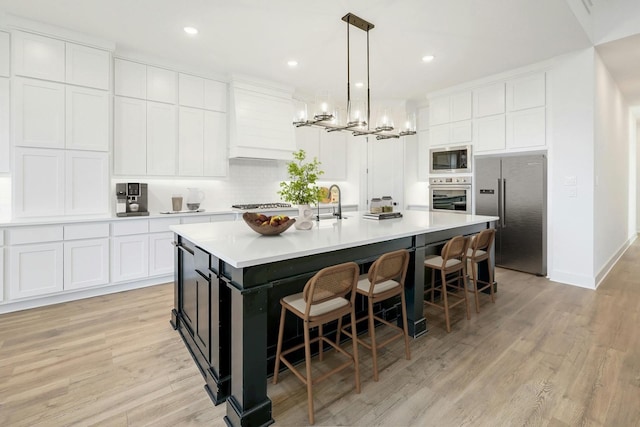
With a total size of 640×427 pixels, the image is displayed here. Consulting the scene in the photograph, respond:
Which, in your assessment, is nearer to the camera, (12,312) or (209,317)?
(209,317)

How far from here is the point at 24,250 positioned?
319 centimetres

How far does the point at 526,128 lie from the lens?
447cm

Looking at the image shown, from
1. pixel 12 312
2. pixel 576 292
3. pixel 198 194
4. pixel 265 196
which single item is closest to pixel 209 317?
pixel 12 312

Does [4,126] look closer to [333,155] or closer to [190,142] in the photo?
[190,142]

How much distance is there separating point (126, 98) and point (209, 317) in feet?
11.1

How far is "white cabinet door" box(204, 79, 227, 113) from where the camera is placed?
4.65 meters

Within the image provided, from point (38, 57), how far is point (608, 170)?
7268mm

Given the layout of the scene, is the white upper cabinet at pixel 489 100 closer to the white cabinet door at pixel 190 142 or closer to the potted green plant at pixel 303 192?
the potted green plant at pixel 303 192

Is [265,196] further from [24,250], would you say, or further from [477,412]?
[477,412]

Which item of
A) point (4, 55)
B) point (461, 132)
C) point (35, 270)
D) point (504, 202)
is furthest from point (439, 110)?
point (35, 270)

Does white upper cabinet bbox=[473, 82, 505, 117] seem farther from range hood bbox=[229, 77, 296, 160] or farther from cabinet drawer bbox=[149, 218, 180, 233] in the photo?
cabinet drawer bbox=[149, 218, 180, 233]

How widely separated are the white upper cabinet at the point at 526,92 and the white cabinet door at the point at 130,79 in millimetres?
5067

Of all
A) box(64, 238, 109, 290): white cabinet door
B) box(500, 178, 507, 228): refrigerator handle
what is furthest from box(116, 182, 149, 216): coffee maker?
box(500, 178, 507, 228): refrigerator handle

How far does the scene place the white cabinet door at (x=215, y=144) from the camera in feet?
15.4
